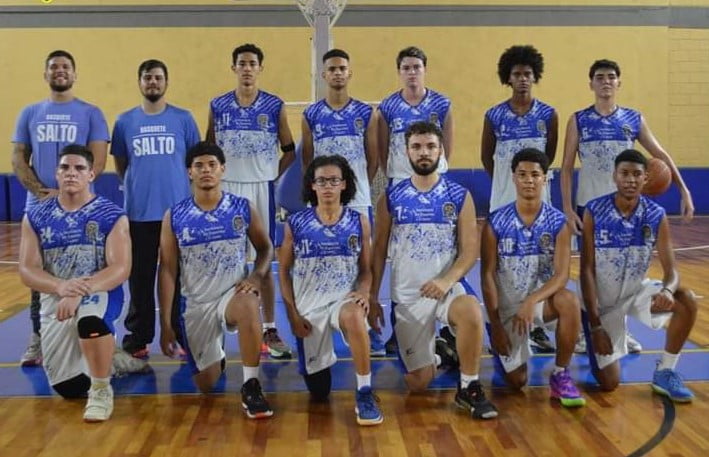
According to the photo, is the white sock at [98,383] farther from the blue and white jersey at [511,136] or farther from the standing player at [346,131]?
the blue and white jersey at [511,136]

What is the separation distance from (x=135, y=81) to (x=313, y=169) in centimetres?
1018

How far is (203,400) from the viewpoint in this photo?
148 inches

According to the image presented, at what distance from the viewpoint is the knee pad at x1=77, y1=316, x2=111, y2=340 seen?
3.51 metres

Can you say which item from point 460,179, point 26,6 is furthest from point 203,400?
point 26,6

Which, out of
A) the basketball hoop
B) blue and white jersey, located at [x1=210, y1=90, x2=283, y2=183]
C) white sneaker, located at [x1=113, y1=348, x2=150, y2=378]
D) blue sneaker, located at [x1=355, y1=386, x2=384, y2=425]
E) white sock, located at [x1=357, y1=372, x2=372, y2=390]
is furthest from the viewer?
the basketball hoop

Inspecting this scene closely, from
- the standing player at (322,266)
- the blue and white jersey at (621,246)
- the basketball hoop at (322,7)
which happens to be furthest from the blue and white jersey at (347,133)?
the basketball hoop at (322,7)

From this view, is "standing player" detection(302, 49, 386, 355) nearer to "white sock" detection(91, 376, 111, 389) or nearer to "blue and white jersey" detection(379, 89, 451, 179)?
"blue and white jersey" detection(379, 89, 451, 179)

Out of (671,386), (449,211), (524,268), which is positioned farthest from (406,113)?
(671,386)

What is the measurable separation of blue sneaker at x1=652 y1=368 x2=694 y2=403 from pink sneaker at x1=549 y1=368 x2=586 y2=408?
1.35 feet

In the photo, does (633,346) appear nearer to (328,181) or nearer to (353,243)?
(353,243)

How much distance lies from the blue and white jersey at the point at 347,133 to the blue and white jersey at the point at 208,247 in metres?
0.95

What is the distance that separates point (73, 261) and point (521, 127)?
2.78 metres

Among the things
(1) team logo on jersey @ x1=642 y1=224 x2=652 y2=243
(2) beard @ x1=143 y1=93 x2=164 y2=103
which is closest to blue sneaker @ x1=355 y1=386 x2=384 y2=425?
(1) team logo on jersey @ x1=642 y1=224 x2=652 y2=243

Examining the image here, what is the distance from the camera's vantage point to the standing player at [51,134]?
433 centimetres
